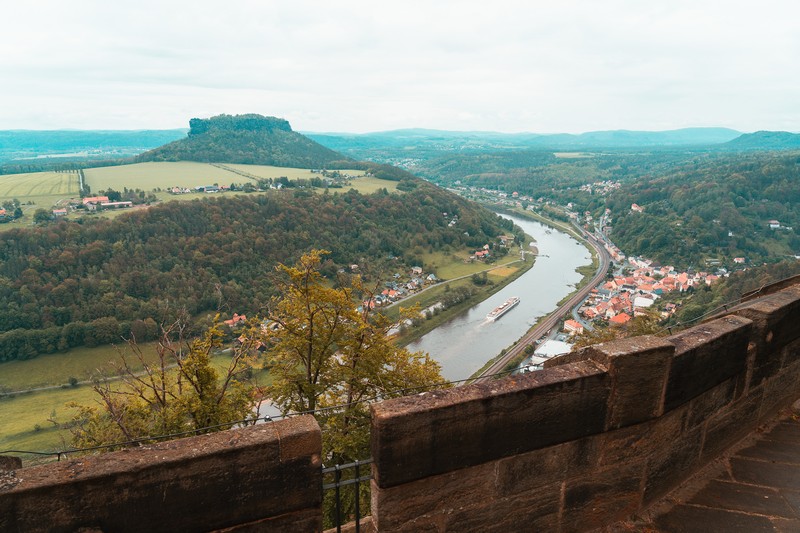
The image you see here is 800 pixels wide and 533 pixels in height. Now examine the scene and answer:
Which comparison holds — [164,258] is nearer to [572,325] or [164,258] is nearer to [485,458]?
[572,325]

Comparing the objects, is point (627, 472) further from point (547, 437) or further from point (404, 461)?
point (404, 461)

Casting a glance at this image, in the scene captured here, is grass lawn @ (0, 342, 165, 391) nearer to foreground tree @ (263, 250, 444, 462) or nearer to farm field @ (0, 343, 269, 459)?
farm field @ (0, 343, 269, 459)

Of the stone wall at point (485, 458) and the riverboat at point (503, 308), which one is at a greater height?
the stone wall at point (485, 458)

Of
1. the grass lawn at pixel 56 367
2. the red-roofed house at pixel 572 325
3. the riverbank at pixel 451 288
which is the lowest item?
the grass lawn at pixel 56 367

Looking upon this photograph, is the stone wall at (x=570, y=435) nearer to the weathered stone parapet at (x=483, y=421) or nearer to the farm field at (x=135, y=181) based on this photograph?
the weathered stone parapet at (x=483, y=421)

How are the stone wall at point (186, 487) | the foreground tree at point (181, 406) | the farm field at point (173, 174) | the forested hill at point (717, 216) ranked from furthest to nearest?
the farm field at point (173, 174) → the forested hill at point (717, 216) → the foreground tree at point (181, 406) → the stone wall at point (186, 487)

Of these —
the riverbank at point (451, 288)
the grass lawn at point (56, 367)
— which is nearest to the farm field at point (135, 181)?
the grass lawn at point (56, 367)

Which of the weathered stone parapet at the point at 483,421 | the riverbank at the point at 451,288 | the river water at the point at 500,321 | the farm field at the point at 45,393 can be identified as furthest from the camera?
the riverbank at the point at 451,288

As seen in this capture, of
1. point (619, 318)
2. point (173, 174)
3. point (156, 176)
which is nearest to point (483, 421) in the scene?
point (619, 318)

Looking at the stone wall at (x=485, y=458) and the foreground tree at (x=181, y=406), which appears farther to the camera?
the foreground tree at (x=181, y=406)
